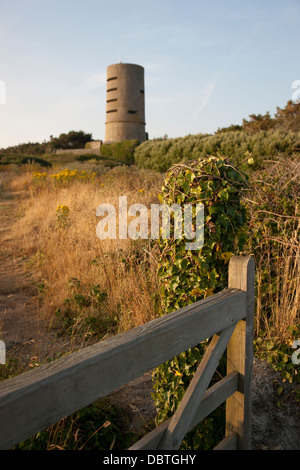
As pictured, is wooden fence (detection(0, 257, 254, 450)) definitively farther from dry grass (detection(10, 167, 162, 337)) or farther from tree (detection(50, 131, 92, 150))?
tree (detection(50, 131, 92, 150))

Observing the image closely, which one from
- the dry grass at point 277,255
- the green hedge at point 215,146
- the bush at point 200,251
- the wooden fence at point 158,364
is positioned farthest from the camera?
the green hedge at point 215,146

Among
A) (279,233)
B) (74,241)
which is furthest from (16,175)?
(279,233)

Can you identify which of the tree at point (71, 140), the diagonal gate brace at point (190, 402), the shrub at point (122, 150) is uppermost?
the tree at point (71, 140)

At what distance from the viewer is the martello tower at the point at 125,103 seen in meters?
25.1

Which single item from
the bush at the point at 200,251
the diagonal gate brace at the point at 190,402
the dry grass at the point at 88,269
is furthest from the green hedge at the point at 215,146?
the diagonal gate brace at the point at 190,402

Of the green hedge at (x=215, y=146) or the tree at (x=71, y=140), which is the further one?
the tree at (x=71, y=140)

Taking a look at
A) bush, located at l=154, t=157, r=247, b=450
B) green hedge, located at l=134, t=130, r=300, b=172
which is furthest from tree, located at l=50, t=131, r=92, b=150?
bush, located at l=154, t=157, r=247, b=450

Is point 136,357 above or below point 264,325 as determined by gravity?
above

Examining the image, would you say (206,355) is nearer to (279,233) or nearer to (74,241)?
(279,233)

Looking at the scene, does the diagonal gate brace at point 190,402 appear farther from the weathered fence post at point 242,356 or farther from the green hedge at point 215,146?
the green hedge at point 215,146

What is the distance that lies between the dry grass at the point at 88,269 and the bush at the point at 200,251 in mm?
1011

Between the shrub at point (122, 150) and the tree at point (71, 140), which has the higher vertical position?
the tree at point (71, 140)

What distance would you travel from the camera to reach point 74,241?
5430mm
